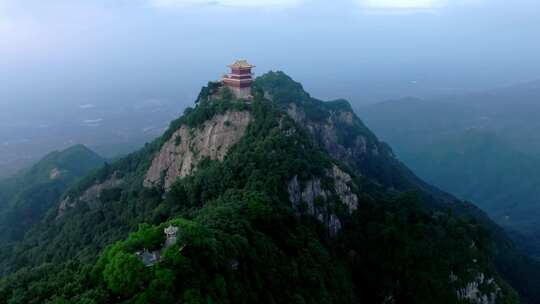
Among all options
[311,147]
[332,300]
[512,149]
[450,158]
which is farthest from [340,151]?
[512,149]

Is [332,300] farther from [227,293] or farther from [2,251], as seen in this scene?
[2,251]

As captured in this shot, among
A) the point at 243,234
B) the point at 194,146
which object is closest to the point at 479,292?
the point at 243,234

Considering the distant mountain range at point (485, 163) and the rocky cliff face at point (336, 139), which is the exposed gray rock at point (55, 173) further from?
the distant mountain range at point (485, 163)

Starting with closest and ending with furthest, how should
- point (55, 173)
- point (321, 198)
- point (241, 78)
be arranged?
1. point (321, 198)
2. point (241, 78)
3. point (55, 173)

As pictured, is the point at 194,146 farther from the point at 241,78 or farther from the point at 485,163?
the point at 485,163

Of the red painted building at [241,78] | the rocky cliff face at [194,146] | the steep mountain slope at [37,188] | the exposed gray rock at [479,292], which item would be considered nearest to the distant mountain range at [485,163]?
the exposed gray rock at [479,292]
